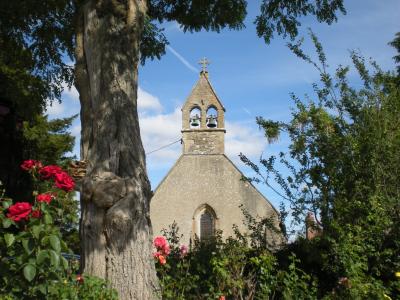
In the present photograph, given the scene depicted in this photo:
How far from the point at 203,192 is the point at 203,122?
444 cm

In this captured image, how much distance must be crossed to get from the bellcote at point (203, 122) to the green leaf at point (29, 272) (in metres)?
23.6

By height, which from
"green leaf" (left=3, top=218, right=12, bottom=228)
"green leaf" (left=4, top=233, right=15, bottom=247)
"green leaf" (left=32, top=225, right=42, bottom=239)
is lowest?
"green leaf" (left=4, top=233, right=15, bottom=247)

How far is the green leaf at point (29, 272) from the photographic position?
3.06 m

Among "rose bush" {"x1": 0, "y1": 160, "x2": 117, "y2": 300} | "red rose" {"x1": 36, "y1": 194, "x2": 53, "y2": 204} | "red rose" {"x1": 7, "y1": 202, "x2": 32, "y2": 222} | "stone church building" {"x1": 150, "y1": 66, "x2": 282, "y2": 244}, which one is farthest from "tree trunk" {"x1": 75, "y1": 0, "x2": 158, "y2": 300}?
"stone church building" {"x1": 150, "y1": 66, "x2": 282, "y2": 244}

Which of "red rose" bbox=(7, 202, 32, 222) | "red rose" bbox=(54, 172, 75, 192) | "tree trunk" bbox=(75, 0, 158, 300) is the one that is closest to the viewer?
"red rose" bbox=(7, 202, 32, 222)

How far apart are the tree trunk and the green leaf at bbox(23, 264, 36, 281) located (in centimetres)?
177

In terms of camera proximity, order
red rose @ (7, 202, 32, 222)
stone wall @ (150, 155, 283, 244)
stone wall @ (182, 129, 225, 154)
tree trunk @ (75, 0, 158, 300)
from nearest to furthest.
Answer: red rose @ (7, 202, 32, 222), tree trunk @ (75, 0, 158, 300), stone wall @ (150, 155, 283, 244), stone wall @ (182, 129, 225, 154)

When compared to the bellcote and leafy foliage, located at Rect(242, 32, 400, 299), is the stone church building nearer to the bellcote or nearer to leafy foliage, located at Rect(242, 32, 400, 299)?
the bellcote

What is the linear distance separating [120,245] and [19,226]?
1455 millimetres

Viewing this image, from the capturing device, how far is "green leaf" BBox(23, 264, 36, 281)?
3.06 m

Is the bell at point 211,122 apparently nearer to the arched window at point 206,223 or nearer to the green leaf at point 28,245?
the arched window at point 206,223

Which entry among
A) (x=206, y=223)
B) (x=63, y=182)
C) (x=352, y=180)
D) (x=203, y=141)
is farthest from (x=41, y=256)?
(x=203, y=141)

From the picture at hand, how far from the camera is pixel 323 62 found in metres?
8.29

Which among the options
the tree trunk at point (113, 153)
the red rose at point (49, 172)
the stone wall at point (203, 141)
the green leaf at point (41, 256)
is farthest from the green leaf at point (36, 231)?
the stone wall at point (203, 141)
